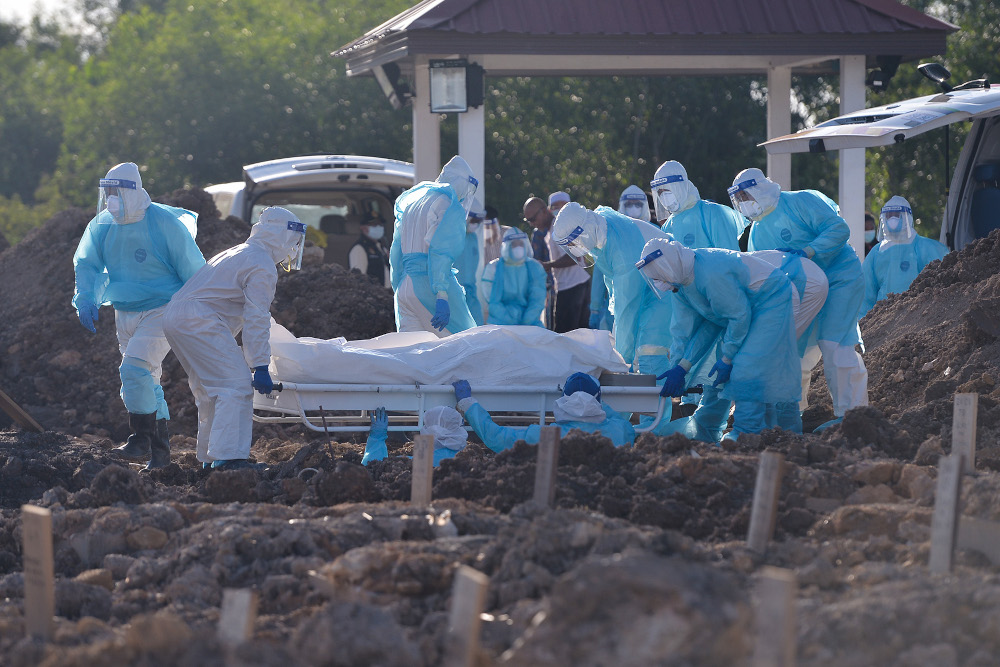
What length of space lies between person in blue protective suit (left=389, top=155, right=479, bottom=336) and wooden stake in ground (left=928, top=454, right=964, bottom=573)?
4977 mm

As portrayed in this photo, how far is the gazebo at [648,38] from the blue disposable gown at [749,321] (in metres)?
4.32

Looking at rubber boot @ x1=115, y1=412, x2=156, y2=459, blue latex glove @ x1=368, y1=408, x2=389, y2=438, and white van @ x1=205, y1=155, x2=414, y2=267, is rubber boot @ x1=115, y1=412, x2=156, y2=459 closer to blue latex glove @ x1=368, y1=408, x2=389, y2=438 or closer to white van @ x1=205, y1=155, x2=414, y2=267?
blue latex glove @ x1=368, y1=408, x2=389, y2=438

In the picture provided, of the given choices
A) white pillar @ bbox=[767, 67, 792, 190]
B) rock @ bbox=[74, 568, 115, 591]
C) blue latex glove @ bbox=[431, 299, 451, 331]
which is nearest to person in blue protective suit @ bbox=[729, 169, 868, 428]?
blue latex glove @ bbox=[431, 299, 451, 331]

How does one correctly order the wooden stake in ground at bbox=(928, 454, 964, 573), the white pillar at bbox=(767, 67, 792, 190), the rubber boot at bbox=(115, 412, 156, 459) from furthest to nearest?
the white pillar at bbox=(767, 67, 792, 190) < the rubber boot at bbox=(115, 412, 156, 459) < the wooden stake in ground at bbox=(928, 454, 964, 573)

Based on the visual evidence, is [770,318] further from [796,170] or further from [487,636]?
[796,170]

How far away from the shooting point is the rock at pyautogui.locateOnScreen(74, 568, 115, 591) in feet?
14.9

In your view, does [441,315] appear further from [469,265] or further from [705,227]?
[469,265]

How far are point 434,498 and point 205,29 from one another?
70.6 ft

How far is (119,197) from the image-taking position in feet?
25.8

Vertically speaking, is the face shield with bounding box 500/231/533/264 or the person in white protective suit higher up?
the face shield with bounding box 500/231/533/264

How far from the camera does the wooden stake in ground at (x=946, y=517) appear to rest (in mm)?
3920

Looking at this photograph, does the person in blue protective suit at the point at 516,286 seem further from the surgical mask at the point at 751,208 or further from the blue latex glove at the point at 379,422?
the blue latex glove at the point at 379,422

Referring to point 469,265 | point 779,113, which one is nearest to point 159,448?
point 469,265

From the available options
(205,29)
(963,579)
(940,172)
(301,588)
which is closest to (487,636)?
(301,588)
